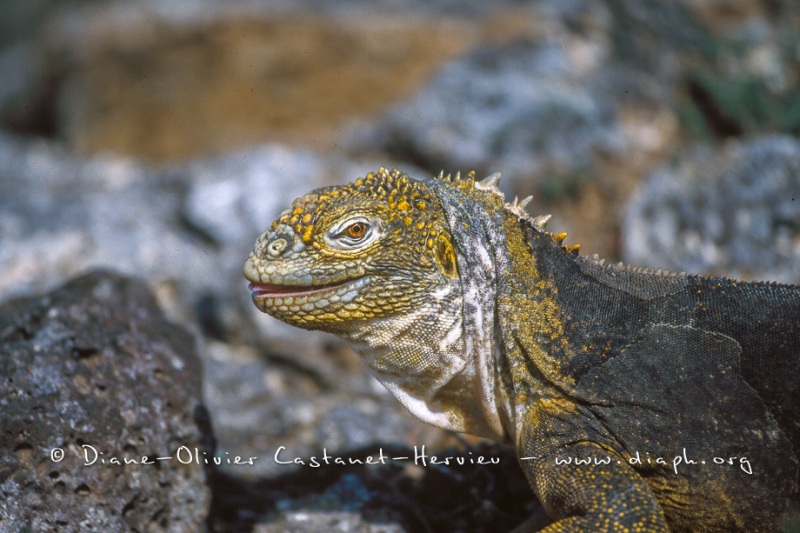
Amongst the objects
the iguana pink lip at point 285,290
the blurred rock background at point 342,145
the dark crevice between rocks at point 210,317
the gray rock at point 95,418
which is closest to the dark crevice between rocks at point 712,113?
the blurred rock background at point 342,145

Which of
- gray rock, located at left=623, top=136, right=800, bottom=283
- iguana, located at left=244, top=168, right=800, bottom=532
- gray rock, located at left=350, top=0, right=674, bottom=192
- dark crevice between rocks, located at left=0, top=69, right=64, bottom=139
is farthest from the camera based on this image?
dark crevice between rocks, located at left=0, top=69, right=64, bottom=139

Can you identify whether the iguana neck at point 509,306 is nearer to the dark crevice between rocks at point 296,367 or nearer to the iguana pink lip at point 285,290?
the iguana pink lip at point 285,290

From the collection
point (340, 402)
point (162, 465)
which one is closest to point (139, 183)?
point (340, 402)

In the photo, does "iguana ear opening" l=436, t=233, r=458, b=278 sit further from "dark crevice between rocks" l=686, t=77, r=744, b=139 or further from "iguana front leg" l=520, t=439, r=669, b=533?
→ "dark crevice between rocks" l=686, t=77, r=744, b=139

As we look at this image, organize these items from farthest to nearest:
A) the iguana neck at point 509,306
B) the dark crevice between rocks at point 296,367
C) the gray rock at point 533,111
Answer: the gray rock at point 533,111, the dark crevice between rocks at point 296,367, the iguana neck at point 509,306

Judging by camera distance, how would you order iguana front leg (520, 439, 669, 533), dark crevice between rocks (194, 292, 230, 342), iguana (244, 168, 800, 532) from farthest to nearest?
dark crevice between rocks (194, 292, 230, 342), iguana (244, 168, 800, 532), iguana front leg (520, 439, 669, 533)

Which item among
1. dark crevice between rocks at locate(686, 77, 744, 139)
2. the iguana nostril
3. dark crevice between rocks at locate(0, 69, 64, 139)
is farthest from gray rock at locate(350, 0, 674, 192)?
dark crevice between rocks at locate(0, 69, 64, 139)

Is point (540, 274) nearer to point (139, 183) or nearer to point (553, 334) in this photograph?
point (553, 334)
